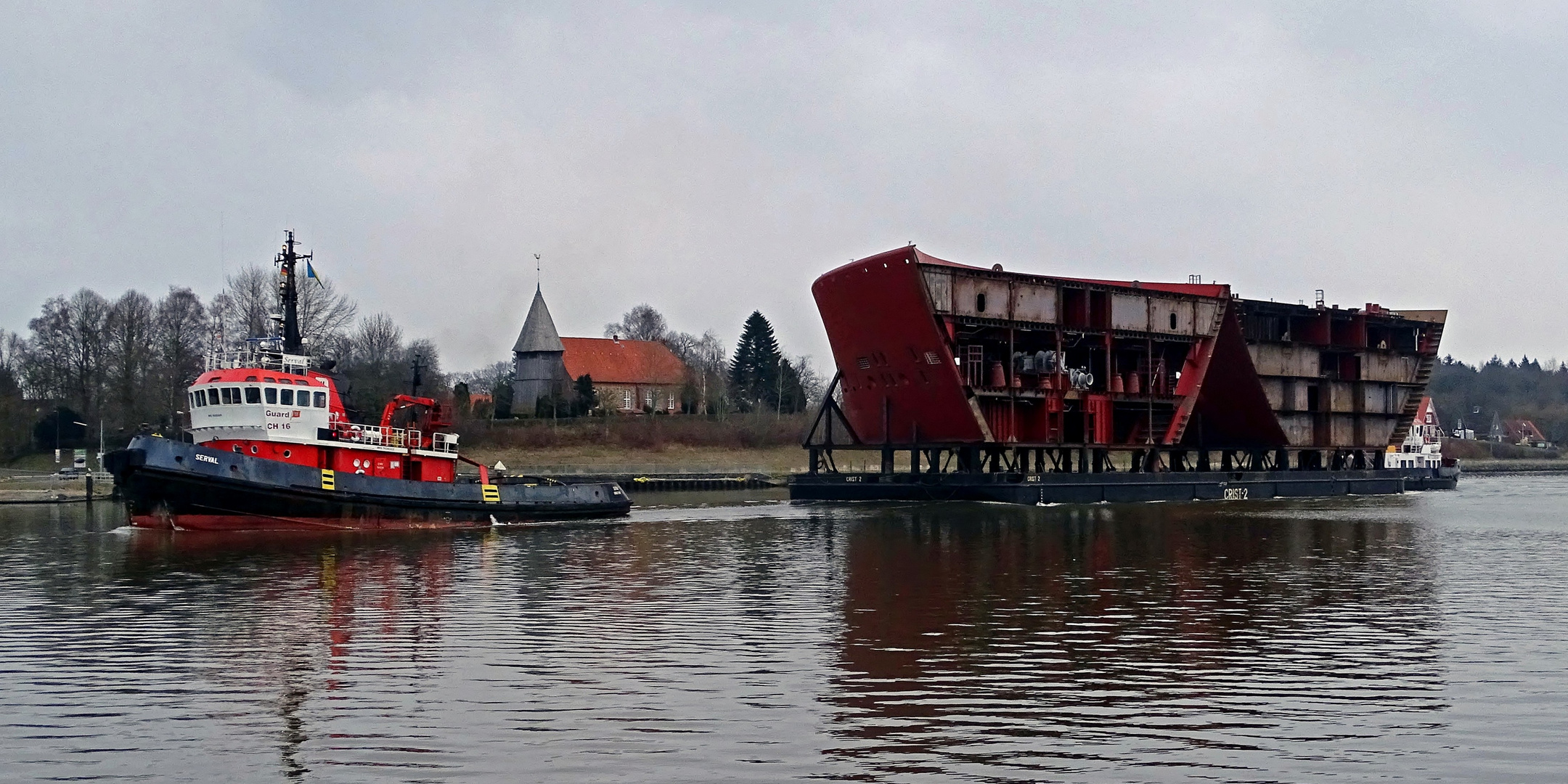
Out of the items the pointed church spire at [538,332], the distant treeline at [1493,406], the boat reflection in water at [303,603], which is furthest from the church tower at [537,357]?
the distant treeline at [1493,406]

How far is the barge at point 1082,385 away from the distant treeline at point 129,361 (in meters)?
32.1

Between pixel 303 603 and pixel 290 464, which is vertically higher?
pixel 290 464

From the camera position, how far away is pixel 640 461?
81.9m

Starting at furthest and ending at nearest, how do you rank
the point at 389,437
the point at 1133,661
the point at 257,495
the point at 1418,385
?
the point at 1418,385
the point at 389,437
the point at 257,495
the point at 1133,661

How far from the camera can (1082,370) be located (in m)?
54.5

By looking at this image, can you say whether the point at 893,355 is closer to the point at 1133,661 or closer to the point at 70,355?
the point at 1133,661

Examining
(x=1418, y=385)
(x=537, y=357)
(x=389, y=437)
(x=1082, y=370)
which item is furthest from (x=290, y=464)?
(x=537, y=357)

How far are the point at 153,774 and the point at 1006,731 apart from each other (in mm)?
6108

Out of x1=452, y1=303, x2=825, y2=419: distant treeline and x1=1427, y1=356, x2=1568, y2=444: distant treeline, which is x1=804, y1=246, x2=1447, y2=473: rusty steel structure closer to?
x1=452, y1=303, x2=825, y2=419: distant treeline

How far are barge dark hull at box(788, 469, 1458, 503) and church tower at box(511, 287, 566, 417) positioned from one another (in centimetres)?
5193

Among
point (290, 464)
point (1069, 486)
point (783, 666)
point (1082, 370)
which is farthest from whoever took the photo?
point (1082, 370)

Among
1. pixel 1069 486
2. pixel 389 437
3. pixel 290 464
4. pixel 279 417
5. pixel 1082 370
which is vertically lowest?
pixel 1069 486

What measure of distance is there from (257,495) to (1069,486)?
29568 mm

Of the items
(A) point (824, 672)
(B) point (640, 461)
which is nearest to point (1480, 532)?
(A) point (824, 672)
